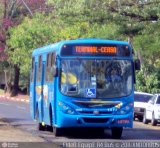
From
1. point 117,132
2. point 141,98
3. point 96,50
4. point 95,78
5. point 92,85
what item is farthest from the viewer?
point 141,98

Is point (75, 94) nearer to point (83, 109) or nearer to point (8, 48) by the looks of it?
point (83, 109)

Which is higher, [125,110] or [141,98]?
[125,110]

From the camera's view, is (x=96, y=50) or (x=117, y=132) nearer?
(x=96, y=50)

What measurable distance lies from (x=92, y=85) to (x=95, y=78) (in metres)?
0.26

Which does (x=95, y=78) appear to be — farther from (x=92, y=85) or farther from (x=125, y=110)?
(x=125, y=110)

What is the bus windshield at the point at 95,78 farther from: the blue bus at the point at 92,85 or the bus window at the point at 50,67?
the bus window at the point at 50,67

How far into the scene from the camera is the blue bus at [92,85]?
21.0 meters

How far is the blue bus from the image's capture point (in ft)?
69.0

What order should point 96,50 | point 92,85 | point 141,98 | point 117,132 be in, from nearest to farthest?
point 92,85, point 96,50, point 117,132, point 141,98

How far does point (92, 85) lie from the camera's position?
21.1 meters

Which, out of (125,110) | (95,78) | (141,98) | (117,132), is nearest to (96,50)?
(95,78)

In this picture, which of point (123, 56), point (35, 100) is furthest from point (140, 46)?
point (123, 56)

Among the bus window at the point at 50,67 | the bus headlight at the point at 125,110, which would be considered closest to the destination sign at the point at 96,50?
the bus window at the point at 50,67

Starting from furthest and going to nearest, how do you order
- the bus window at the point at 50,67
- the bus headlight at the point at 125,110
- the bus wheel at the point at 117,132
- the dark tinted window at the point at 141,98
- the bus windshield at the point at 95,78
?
the dark tinted window at the point at 141,98, the bus wheel at the point at 117,132, the bus window at the point at 50,67, the bus headlight at the point at 125,110, the bus windshield at the point at 95,78
